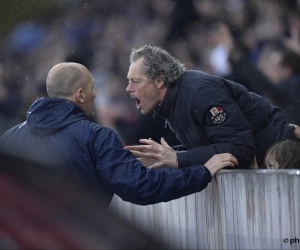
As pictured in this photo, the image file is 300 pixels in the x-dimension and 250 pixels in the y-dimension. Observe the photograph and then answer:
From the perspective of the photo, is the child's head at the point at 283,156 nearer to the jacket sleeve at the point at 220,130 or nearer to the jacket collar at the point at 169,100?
the jacket sleeve at the point at 220,130

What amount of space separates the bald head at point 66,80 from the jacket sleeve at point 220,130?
71 centimetres

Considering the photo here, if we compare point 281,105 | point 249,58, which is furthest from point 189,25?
point 281,105

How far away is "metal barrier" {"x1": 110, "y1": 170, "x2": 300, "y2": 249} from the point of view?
3107mm

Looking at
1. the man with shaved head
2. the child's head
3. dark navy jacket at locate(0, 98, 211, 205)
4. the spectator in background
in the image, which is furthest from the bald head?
the child's head

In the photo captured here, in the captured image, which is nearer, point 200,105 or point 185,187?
point 185,187

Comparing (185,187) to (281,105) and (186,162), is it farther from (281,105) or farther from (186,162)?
(281,105)

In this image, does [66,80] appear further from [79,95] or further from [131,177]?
[131,177]

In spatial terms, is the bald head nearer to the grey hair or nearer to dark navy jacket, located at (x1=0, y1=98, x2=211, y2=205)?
dark navy jacket, located at (x1=0, y1=98, x2=211, y2=205)

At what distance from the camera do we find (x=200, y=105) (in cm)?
375

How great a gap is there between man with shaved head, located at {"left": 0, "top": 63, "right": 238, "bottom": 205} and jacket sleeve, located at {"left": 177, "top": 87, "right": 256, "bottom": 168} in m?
0.39

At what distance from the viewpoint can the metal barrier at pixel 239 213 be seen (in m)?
3.11

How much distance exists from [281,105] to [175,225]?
2.94 metres

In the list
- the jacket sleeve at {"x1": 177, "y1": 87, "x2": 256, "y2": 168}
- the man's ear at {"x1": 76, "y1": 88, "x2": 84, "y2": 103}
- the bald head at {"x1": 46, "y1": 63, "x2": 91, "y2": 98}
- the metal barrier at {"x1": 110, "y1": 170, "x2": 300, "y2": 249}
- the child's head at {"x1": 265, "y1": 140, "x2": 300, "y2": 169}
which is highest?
the bald head at {"x1": 46, "y1": 63, "x2": 91, "y2": 98}

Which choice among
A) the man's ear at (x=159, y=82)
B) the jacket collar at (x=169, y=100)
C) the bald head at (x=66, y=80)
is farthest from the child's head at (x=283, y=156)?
the bald head at (x=66, y=80)
